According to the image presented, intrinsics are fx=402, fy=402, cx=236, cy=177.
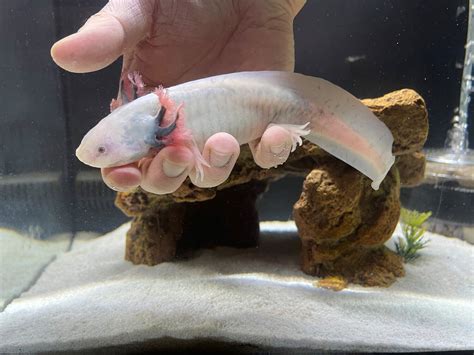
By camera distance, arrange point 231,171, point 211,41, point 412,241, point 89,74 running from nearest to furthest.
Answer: point 211,41 < point 89,74 < point 231,171 < point 412,241

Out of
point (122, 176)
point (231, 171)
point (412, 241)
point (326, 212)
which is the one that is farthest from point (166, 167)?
point (412, 241)

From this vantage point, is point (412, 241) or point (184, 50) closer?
point (184, 50)

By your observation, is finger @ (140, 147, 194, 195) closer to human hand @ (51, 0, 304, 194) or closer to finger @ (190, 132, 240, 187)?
human hand @ (51, 0, 304, 194)

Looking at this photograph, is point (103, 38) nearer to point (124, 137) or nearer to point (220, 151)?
point (124, 137)

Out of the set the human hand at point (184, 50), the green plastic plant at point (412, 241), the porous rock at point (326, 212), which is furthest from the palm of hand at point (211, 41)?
the green plastic plant at point (412, 241)

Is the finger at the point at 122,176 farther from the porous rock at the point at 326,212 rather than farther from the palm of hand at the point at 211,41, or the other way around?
the porous rock at the point at 326,212

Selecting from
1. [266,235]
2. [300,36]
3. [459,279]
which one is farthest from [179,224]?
[459,279]

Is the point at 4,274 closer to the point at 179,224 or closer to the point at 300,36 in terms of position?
the point at 179,224
